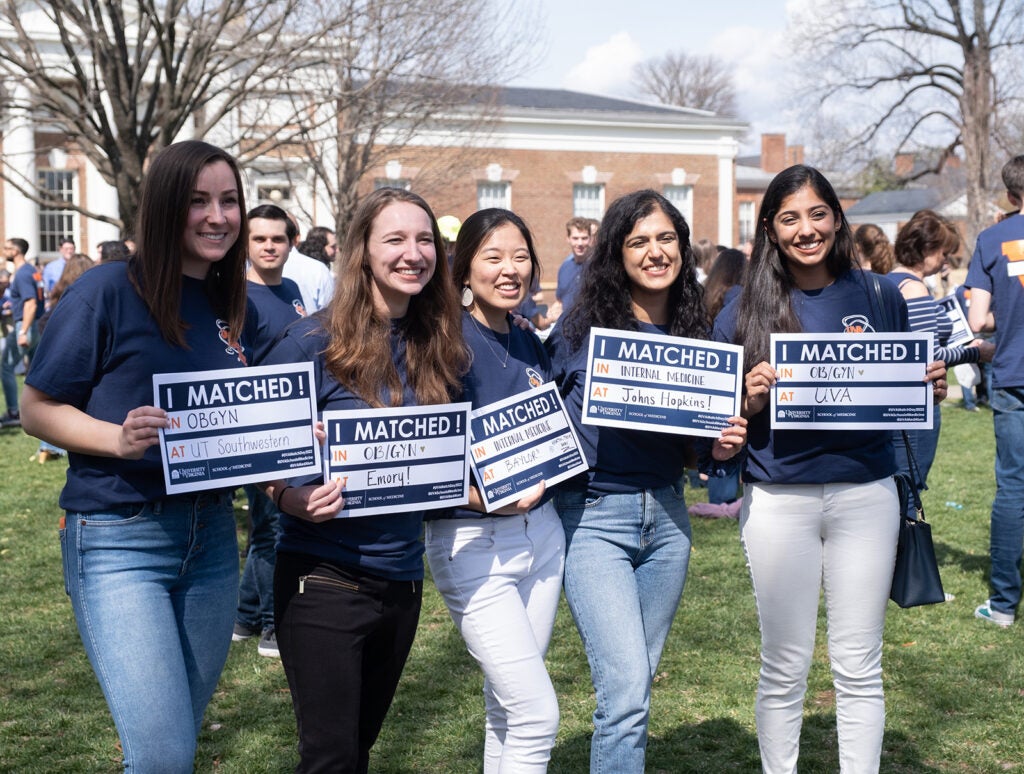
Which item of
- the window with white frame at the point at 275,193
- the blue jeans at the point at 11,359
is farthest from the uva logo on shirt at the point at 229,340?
the window with white frame at the point at 275,193

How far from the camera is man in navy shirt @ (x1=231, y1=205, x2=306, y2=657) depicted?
6.08 m

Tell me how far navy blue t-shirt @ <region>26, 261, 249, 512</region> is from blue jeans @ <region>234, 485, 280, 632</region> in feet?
10.2

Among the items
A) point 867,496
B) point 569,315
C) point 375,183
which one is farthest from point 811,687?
point 375,183

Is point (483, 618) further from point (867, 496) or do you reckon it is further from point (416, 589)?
point (867, 496)

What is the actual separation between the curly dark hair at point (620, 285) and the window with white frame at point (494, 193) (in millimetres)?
30231

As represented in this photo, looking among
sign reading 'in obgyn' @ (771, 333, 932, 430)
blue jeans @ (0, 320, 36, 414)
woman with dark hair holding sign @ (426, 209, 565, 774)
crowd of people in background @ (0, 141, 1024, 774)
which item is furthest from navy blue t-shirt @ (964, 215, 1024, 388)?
blue jeans @ (0, 320, 36, 414)

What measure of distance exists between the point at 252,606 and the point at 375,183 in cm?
2351

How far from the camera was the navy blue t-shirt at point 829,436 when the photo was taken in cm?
375

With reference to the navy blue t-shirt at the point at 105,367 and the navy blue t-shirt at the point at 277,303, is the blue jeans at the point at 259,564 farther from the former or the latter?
the navy blue t-shirt at the point at 105,367

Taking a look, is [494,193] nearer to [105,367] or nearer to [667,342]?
[667,342]

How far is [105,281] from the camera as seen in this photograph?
116 inches

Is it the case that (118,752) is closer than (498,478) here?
No

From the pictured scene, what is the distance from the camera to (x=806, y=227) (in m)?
3.77

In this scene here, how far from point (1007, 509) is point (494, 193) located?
1132 inches
